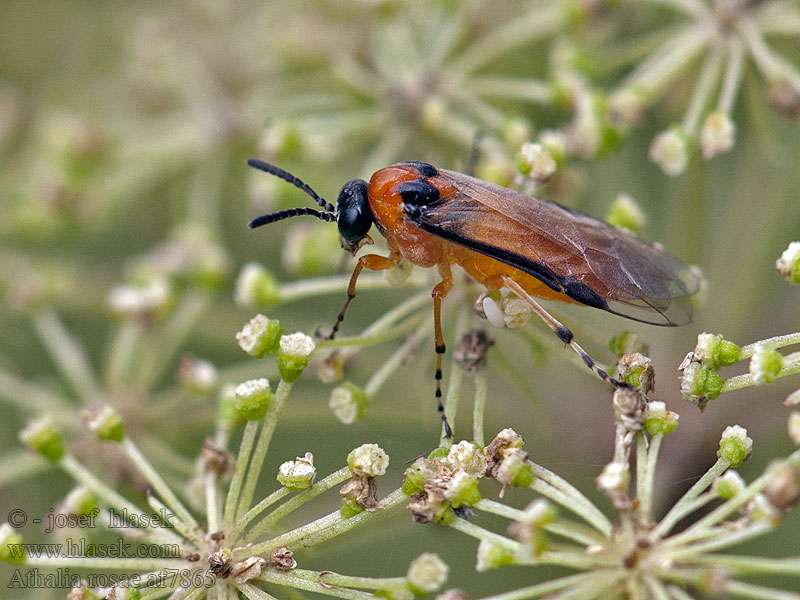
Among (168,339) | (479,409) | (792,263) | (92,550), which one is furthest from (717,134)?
(92,550)

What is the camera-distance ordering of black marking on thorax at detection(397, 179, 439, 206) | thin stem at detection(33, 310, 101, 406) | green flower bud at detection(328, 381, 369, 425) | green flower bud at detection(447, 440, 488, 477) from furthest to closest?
thin stem at detection(33, 310, 101, 406) < black marking on thorax at detection(397, 179, 439, 206) < green flower bud at detection(328, 381, 369, 425) < green flower bud at detection(447, 440, 488, 477)

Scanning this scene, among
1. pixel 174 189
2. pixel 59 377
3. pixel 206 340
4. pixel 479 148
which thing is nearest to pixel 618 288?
pixel 479 148

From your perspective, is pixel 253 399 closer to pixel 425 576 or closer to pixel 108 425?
pixel 108 425

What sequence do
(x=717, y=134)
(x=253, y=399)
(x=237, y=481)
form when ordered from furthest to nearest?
(x=717, y=134), (x=253, y=399), (x=237, y=481)

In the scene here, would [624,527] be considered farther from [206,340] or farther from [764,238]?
[206,340]

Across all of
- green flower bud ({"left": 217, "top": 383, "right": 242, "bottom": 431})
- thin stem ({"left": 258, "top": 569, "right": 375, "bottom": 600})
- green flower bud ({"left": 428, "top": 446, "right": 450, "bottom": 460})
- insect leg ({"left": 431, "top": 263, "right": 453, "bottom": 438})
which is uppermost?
insect leg ({"left": 431, "top": 263, "right": 453, "bottom": 438})

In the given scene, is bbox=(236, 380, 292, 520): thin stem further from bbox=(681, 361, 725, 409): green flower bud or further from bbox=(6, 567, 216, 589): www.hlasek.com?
bbox=(681, 361, 725, 409): green flower bud

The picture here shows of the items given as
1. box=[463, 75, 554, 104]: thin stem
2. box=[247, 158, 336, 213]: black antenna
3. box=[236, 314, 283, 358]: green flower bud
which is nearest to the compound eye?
box=[247, 158, 336, 213]: black antenna
